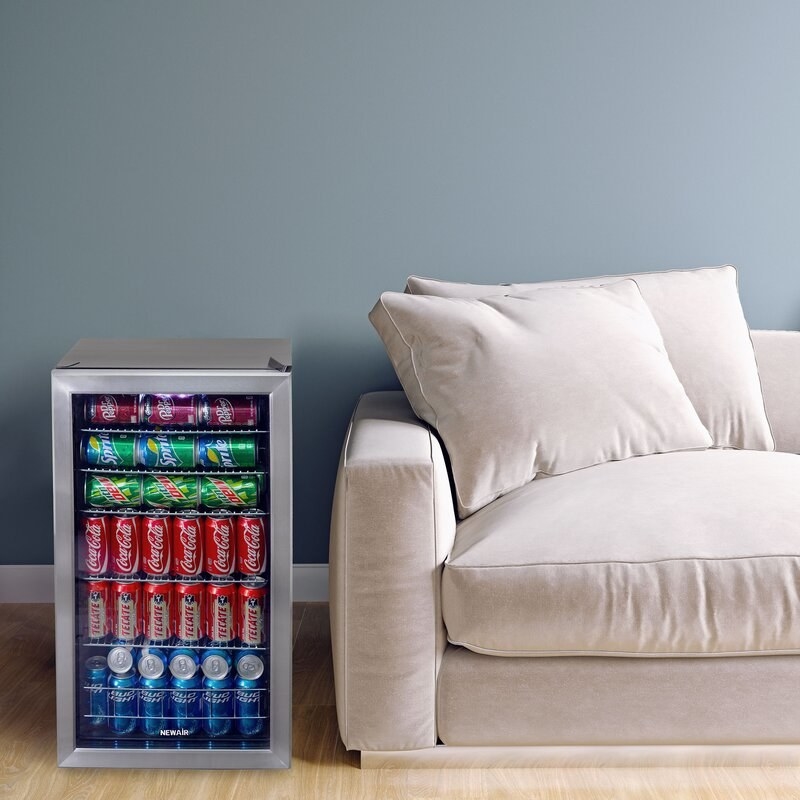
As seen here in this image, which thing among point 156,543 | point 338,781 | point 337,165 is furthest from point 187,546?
point 337,165

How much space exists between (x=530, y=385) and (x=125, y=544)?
2.91 ft

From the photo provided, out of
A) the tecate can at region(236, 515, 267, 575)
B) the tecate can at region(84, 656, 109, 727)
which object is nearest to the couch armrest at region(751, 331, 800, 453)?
the tecate can at region(236, 515, 267, 575)

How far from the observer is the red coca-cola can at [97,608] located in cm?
171

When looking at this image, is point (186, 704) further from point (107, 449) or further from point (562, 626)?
point (562, 626)

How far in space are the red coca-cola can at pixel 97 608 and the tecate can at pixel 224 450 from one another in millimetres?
321

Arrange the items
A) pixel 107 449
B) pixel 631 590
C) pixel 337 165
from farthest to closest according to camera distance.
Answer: pixel 337 165, pixel 107 449, pixel 631 590

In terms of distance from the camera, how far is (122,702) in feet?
5.67

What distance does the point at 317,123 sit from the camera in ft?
8.02

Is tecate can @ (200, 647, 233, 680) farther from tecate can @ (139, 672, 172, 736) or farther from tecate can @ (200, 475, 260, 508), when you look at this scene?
tecate can @ (200, 475, 260, 508)

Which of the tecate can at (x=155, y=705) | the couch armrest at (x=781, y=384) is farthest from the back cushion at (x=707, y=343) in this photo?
the tecate can at (x=155, y=705)

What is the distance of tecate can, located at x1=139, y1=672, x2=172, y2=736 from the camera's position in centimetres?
172

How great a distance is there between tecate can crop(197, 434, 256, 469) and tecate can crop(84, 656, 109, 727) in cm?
46

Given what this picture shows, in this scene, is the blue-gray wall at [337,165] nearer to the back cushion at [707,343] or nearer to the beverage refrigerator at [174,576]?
the back cushion at [707,343]

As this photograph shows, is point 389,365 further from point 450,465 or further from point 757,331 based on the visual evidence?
point 757,331
